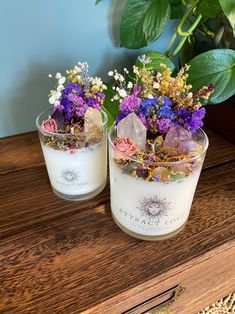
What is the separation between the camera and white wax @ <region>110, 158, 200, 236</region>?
0.45 m

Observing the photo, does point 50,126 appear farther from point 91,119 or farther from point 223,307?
point 223,307

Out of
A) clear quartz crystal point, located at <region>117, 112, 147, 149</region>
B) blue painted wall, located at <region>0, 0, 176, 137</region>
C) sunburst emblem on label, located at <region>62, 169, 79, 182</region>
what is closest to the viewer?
clear quartz crystal point, located at <region>117, 112, 147, 149</region>

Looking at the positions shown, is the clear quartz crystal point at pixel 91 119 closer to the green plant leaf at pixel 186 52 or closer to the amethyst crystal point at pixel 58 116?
the amethyst crystal point at pixel 58 116

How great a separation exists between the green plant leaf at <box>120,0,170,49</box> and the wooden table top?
0.31 meters

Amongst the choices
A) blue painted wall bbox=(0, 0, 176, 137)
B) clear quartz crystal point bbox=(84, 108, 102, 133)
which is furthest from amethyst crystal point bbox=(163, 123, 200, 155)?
blue painted wall bbox=(0, 0, 176, 137)

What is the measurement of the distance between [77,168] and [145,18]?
0.35m

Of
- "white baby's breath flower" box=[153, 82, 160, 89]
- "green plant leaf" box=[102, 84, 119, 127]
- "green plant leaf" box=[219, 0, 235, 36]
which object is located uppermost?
"green plant leaf" box=[219, 0, 235, 36]

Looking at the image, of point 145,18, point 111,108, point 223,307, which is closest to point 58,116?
point 111,108

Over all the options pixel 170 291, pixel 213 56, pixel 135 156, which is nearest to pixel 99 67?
pixel 213 56

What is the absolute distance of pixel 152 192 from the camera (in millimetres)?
445

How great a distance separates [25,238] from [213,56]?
460 mm

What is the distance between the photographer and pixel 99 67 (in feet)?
2.57

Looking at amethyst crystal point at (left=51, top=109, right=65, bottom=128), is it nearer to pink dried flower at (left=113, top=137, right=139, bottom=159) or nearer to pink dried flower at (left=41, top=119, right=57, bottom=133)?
pink dried flower at (left=41, top=119, right=57, bottom=133)

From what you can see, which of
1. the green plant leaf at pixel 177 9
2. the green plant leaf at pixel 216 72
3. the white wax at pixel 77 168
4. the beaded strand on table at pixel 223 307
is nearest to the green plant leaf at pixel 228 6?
the green plant leaf at pixel 216 72
